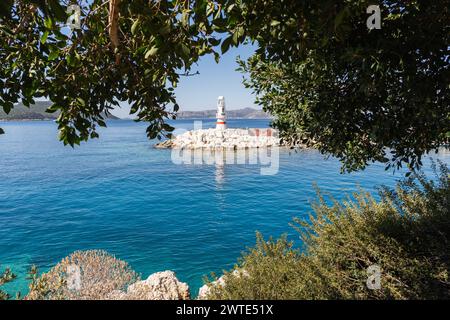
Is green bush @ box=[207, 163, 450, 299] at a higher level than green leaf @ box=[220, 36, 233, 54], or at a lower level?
lower

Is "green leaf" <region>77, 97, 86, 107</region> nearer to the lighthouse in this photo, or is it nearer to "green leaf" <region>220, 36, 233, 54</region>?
"green leaf" <region>220, 36, 233, 54</region>

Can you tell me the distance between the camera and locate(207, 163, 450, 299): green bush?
21.1 ft

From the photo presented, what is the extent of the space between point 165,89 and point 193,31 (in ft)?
5.10

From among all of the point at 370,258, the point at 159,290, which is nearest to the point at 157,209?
the point at 159,290

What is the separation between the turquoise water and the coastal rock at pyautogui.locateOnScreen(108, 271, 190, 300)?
3.11 m

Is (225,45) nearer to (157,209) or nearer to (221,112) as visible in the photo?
(157,209)

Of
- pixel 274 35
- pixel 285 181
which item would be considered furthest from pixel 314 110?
pixel 285 181

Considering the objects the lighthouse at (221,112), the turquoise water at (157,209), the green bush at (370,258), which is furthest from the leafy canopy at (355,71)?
the lighthouse at (221,112)

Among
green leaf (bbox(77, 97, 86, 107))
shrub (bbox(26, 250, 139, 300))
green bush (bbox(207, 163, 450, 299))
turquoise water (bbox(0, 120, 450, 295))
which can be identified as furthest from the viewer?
turquoise water (bbox(0, 120, 450, 295))

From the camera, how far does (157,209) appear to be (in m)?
26.3

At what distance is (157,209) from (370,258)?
21.2 m

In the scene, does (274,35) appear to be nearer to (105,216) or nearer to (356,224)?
(356,224)

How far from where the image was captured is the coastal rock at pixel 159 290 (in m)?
11.1

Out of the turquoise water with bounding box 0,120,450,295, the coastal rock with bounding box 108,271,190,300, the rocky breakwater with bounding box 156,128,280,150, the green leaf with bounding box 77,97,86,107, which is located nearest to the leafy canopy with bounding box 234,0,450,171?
the green leaf with bounding box 77,97,86,107
